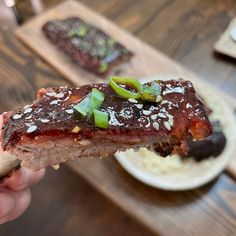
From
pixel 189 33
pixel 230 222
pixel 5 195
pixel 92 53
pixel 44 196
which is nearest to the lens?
pixel 5 195

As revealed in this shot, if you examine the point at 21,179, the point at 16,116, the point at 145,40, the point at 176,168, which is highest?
the point at 16,116

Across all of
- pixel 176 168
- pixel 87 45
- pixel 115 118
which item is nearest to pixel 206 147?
pixel 176 168

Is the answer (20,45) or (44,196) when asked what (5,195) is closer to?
(44,196)

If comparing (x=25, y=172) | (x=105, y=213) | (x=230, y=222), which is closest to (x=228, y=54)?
(x=230, y=222)

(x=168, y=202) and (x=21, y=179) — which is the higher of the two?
(x=21, y=179)

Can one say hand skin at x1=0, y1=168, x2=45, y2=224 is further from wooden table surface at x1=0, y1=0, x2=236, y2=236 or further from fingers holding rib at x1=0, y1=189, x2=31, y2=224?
wooden table surface at x1=0, y1=0, x2=236, y2=236

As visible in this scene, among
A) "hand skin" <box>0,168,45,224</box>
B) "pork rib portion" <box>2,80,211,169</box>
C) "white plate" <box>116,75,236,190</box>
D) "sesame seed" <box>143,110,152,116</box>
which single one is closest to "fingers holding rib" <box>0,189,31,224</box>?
"hand skin" <box>0,168,45,224</box>

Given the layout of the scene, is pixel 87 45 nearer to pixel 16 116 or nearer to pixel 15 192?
pixel 15 192
